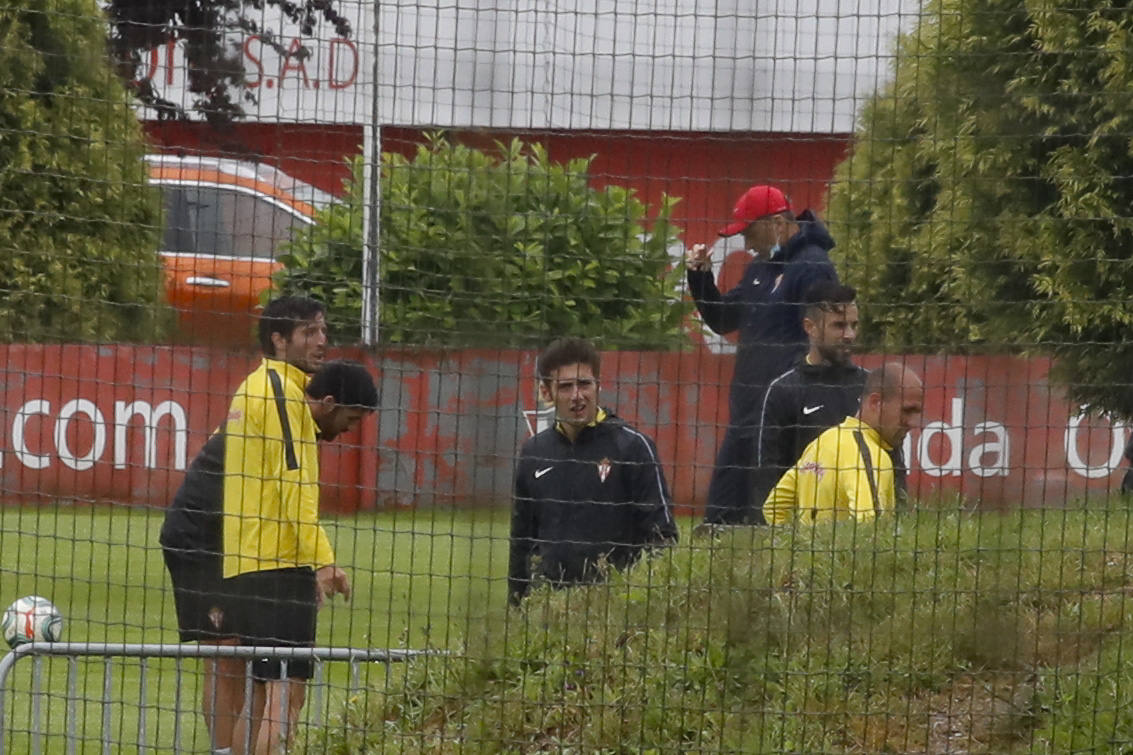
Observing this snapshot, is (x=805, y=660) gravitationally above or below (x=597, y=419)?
below

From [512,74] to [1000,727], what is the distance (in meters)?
2.52

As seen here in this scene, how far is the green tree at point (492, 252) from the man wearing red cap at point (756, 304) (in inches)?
10.8

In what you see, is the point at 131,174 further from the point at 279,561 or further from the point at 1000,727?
the point at 1000,727

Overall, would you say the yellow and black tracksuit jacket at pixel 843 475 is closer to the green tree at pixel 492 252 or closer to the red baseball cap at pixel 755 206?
the green tree at pixel 492 252

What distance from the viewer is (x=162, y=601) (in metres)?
7.09

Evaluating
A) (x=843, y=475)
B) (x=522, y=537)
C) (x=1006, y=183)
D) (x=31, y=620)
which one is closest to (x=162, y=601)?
(x=31, y=620)

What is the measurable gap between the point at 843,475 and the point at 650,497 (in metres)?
0.73

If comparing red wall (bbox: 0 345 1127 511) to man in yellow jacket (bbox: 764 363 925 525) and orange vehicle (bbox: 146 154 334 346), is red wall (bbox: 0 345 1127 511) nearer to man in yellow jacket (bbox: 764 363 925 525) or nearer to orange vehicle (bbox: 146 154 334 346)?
man in yellow jacket (bbox: 764 363 925 525)

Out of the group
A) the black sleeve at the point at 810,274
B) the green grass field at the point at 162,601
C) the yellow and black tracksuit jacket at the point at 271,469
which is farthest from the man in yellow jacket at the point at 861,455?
the yellow and black tracksuit jacket at the point at 271,469

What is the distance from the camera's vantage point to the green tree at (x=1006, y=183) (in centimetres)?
570

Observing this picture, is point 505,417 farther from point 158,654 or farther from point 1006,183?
point 1006,183

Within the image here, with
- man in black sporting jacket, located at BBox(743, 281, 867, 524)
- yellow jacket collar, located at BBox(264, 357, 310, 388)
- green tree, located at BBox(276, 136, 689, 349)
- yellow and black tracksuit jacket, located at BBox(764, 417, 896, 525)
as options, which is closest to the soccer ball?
yellow jacket collar, located at BBox(264, 357, 310, 388)

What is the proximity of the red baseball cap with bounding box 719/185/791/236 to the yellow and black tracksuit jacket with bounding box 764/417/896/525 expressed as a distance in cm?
78

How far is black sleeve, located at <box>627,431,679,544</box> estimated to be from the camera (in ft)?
22.6
